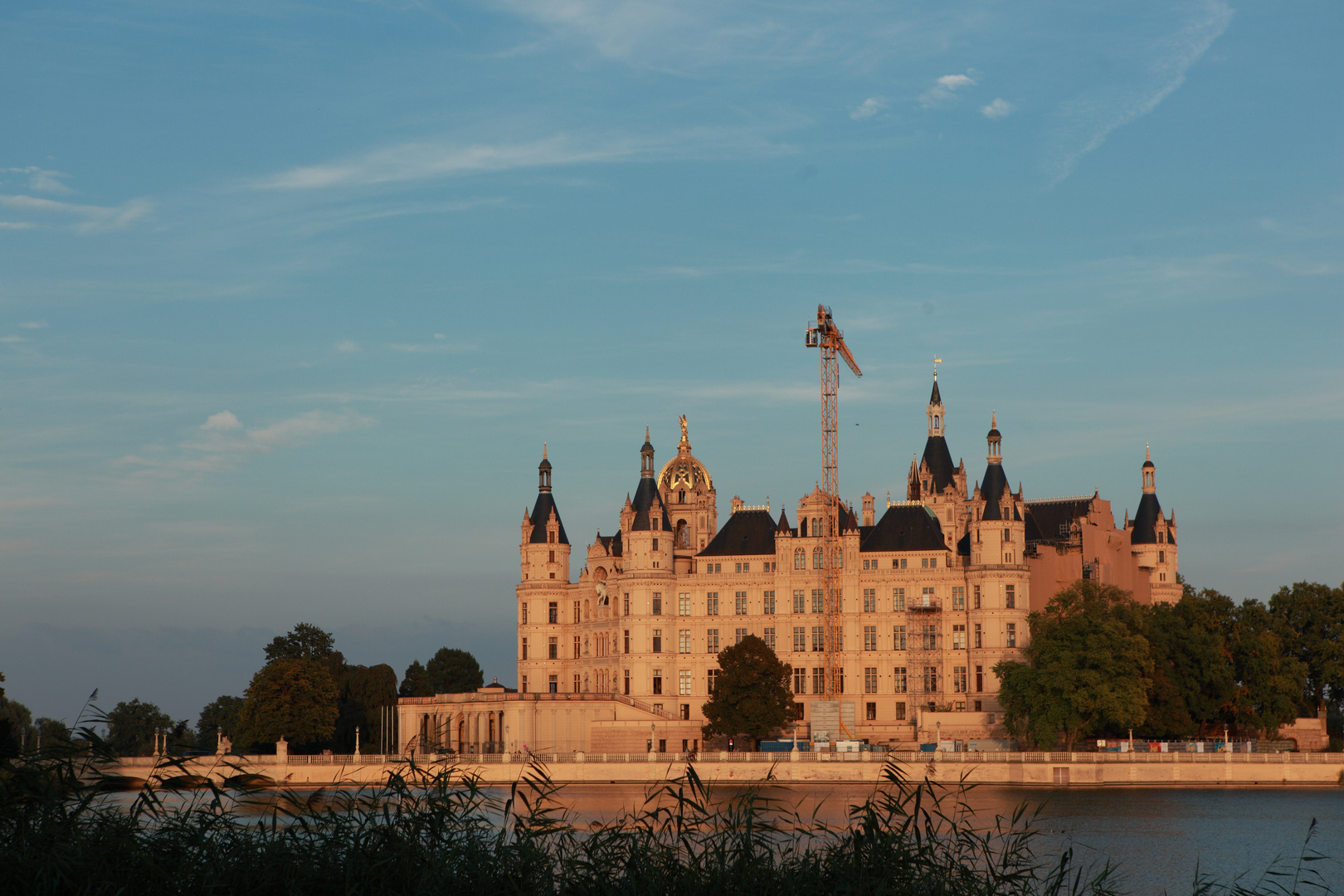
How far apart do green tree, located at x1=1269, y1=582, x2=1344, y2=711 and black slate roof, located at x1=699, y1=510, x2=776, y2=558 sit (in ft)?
107

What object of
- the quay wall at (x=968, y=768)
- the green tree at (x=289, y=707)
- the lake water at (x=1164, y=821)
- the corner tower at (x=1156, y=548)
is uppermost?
the corner tower at (x=1156, y=548)

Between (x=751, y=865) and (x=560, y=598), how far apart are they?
94.8 m

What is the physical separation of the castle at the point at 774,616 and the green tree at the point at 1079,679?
31.8 feet

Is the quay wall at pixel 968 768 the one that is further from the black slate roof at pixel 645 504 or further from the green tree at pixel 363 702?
the black slate roof at pixel 645 504

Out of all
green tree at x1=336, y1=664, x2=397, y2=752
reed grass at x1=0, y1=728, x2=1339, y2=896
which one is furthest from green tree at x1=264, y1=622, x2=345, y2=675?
reed grass at x1=0, y1=728, x2=1339, y2=896

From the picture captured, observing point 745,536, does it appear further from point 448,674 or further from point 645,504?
point 448,674

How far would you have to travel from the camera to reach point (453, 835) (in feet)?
72.4

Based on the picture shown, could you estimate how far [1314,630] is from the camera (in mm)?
104125

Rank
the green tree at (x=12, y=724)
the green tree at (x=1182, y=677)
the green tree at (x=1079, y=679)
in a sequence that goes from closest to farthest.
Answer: the green tree at (x=12, y=724), the green tree at (x=1079, y=679), the green tree at (x=1182, y=677)

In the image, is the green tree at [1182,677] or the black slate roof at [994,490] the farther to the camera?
the black slate roof at [994,490]

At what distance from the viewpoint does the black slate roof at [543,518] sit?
380 ft

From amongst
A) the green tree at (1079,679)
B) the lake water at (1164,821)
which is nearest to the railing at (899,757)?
the lake water at (1164,821)

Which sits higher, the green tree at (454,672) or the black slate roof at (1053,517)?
the black slate roof at (1053,517)

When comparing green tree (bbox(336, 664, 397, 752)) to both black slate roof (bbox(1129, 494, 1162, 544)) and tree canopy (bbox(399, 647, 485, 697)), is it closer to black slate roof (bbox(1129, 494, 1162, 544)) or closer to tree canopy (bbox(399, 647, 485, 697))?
tree canopy (bbox(399, 647, 485, 697))
